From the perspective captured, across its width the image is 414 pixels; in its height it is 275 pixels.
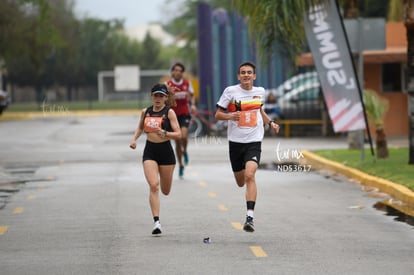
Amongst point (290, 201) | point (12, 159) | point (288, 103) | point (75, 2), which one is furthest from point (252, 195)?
point (75, 2)

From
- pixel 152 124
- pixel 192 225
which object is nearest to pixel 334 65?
pixel 192 225

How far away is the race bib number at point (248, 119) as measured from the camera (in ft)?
42.3

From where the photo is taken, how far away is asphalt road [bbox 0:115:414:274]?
10367 millimetres

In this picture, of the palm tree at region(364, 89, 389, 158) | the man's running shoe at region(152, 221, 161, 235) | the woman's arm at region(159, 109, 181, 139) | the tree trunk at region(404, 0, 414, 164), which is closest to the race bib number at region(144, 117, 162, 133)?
the woman's arm at region(159, 109, 181, 139)

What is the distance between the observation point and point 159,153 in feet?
42.1

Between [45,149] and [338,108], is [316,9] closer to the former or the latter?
[338,108]

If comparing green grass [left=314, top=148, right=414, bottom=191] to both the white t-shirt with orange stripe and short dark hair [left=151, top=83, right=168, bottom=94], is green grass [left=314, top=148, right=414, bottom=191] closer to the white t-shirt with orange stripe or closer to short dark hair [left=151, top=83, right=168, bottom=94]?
the white t-shirt with orange stripe

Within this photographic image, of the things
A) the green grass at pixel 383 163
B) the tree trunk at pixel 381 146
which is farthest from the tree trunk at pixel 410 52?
the tree trunk at pixel 381 146

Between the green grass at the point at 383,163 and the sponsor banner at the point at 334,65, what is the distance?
816mm

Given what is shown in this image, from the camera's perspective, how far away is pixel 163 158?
1284 cm

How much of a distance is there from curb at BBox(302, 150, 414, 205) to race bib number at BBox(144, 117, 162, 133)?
175 inches

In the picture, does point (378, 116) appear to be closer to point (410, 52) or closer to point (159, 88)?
point (410, 52)

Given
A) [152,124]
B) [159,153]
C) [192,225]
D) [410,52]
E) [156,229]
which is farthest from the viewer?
[410,52]

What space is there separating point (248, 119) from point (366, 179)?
6.39m
